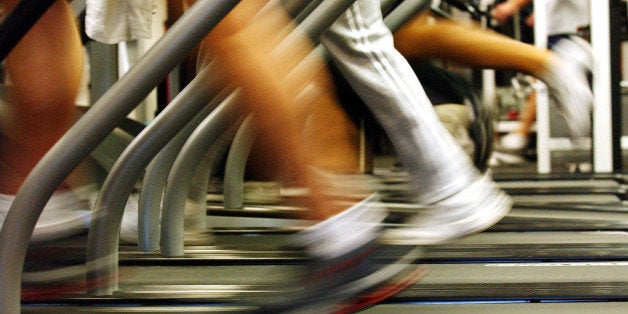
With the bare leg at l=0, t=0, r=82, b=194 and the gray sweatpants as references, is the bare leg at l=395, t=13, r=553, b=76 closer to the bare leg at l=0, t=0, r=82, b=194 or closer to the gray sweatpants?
the gray sweatpants

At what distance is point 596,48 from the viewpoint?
3.69 meters

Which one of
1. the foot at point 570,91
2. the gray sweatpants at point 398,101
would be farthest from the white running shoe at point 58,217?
the foot at point 570,91

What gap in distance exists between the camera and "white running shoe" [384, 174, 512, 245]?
1.29 metres

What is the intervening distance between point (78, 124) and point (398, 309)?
0.58 meters

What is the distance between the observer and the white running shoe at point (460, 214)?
4.25 ft

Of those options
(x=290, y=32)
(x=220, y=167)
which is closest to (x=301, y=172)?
(x=290, y=32)

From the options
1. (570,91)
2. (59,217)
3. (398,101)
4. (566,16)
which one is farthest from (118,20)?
(566,16)

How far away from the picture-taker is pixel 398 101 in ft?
4.58

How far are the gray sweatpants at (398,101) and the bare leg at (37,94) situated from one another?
1.69 ft

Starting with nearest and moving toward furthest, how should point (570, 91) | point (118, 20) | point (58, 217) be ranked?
point (58, 217)
point (118, 20)
point (570, 91)

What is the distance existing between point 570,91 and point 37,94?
1327 millimetres

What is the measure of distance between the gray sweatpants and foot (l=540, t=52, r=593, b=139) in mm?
616

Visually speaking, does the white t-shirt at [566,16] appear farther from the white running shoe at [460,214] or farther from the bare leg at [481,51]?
the white running shoe at [460,214]

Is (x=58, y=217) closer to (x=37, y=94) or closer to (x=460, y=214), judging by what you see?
(x=37, y=94)
